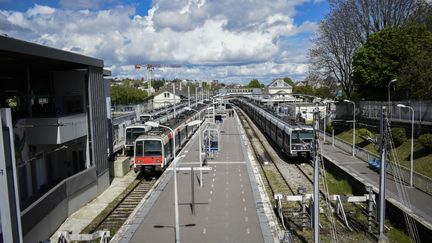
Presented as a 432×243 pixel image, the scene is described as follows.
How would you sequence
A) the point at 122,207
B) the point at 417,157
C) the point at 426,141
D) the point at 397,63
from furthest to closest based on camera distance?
1. the point at 397,63
2. the point at 417,157
3. the point at 426,141
4. the point at 122,207

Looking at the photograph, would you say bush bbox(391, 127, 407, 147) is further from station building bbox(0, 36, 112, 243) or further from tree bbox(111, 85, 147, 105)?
tree bbox(111, 85, 147, 105)

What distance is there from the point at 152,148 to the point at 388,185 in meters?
15.0

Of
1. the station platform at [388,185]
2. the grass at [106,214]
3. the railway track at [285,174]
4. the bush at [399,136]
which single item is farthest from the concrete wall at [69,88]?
the bush at [399,136]

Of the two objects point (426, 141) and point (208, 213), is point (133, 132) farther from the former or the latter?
point (426, 141)

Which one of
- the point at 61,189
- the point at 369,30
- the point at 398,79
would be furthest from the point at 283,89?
the point at 61,189

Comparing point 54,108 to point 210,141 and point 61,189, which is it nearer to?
point 61,189

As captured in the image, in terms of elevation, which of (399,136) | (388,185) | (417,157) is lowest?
(388,185)

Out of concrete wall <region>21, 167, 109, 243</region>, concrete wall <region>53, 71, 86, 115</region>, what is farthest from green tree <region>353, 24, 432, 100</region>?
concrete wall <region>21, 167, 109, 243</region>

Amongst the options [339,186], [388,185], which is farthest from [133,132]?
[388,185]

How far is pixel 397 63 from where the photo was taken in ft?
139

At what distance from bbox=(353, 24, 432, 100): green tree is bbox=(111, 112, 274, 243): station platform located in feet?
59.7

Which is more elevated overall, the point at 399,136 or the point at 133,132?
the point at 133,132

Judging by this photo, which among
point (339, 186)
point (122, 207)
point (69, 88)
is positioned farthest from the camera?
point (339, 186)

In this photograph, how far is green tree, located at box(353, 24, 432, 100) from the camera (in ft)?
119
